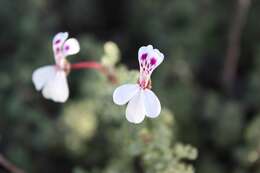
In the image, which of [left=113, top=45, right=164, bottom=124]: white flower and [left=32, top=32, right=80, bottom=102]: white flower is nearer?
[left=113, top=45, right=164, bottom=124]: white flower

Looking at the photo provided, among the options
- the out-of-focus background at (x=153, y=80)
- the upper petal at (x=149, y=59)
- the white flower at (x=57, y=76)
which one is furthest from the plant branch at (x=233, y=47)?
the upper petal at (x=149, y=59)

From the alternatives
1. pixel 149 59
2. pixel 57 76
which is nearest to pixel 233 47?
pixel 57 76

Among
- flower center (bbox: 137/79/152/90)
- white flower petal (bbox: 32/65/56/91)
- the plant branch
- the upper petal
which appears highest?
the plant branch

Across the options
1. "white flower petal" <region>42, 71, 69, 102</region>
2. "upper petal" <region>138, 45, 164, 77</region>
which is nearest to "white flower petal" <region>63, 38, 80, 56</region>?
"white flower petal" <region>42, 71, 69, 102</region>

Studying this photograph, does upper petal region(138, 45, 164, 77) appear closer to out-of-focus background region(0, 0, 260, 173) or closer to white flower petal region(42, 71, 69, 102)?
white flower petal region(42, 71, 69, 102)

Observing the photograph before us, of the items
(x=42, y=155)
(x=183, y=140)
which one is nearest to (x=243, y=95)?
(x=183, y=140)

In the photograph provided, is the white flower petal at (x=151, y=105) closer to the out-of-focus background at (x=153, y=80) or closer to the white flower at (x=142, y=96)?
the white flower at (x=142, y=96)

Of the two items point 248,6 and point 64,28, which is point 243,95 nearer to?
point 248,6
